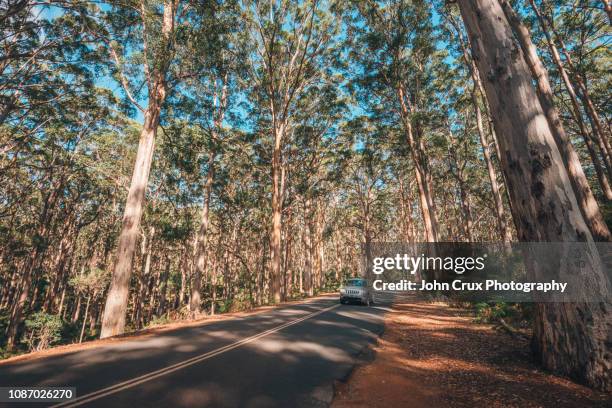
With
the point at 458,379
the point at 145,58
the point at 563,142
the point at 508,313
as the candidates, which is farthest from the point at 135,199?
the point at 563,142

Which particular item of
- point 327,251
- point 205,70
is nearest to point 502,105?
point 205,70

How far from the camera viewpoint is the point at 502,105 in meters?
4.74

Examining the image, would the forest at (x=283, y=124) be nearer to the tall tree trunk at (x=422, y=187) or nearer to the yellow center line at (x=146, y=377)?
the tall tree trunk at (x=422, y=187)

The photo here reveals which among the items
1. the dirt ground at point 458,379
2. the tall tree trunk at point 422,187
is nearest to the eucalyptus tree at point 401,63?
the tall tree trunk at point 422,187

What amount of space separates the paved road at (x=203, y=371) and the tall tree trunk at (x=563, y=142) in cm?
734

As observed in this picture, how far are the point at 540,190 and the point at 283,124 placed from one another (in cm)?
1912

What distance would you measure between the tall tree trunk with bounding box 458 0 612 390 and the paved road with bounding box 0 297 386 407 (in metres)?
3.28

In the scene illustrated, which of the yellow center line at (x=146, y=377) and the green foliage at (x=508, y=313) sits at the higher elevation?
Result: the yellow center line at (x=146, y=377)

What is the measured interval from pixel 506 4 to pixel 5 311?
51277mm

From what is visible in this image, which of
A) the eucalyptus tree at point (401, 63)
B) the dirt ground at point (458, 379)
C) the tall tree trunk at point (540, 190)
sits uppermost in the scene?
the eucalyptus tree at point (401, 63)

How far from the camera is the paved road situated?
3.77 meters

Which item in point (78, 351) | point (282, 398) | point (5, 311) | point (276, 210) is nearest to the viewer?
point (282, 398)

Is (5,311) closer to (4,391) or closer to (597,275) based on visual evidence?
(4,391)

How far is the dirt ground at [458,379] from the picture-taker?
12.3 ft
